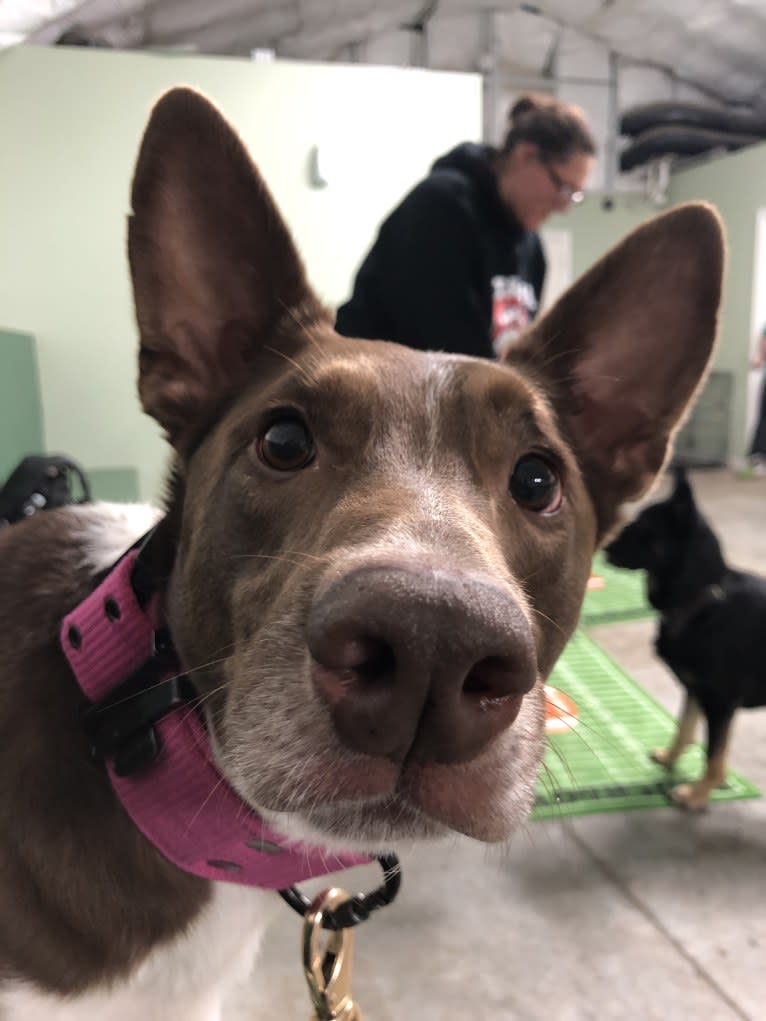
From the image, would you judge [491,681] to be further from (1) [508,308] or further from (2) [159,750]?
Answer: (1) [508,308]

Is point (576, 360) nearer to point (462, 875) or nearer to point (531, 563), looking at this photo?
point (531, 563)

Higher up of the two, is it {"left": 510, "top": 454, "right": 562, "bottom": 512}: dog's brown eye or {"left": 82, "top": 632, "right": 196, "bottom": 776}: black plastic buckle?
{"left": 510, "top": 454, "right": 562, "bottom": 512}: dog's brown eye

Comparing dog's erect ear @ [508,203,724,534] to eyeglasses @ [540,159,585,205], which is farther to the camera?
eyeglasses @ [540,159,585,205]

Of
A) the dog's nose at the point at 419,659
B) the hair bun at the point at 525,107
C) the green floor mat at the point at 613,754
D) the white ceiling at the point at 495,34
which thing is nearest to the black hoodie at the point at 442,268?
the hair bun at the point at 525,107

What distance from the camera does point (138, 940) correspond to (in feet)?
3.53

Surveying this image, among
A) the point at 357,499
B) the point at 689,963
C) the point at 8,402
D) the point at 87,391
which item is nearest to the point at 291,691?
the point at 357,499

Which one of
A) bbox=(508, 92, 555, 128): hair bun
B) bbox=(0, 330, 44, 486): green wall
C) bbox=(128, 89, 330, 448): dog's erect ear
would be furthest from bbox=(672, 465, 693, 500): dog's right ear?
bbox=(0, 330, 44, 486): green wall

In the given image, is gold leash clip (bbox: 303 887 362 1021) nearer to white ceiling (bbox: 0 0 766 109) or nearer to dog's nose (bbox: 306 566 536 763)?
dog's nose (bbox: 306 566 536 763)

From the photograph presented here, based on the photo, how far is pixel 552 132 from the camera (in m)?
2.63

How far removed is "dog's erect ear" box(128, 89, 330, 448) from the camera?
3.63ft

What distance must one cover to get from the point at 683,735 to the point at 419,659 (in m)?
2.40

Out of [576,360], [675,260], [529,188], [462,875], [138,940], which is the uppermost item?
[529,188]

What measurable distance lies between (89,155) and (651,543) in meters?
3.84

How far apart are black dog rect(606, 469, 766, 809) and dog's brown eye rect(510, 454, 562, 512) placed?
165 centimetres
